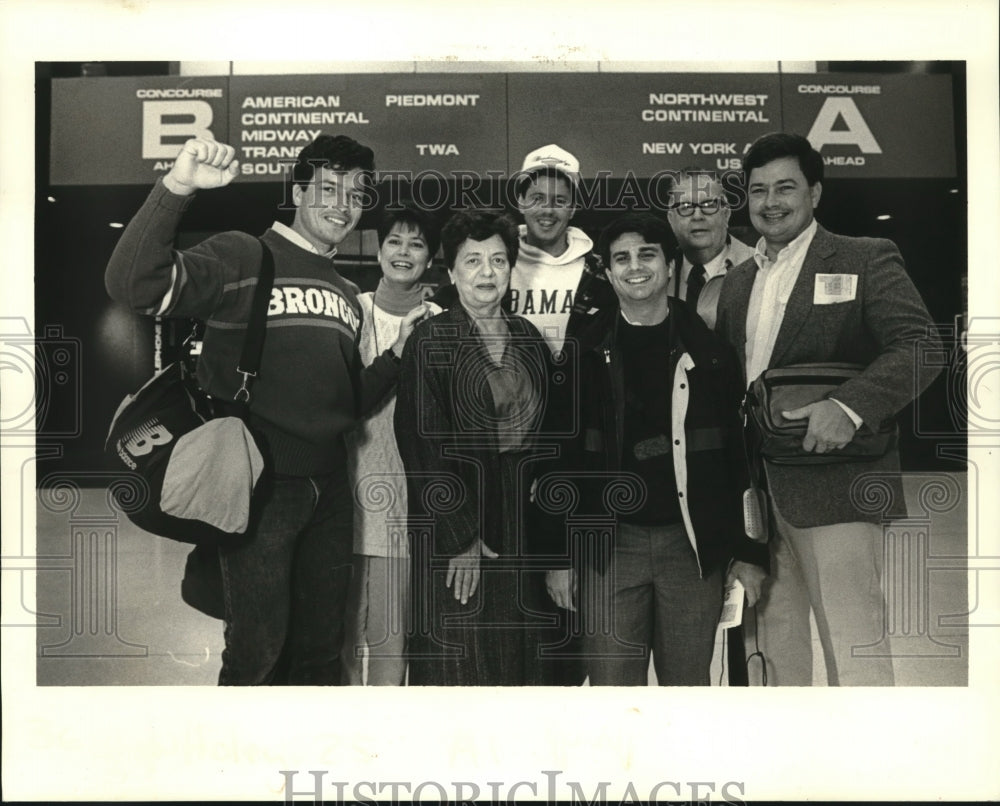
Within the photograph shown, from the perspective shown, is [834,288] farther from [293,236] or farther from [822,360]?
[293,236]

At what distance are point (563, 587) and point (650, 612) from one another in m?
0.27

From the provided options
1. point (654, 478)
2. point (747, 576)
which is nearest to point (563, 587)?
point (654, 478)

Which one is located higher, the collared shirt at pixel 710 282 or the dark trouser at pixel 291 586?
the collared shirt at pixel 710 282

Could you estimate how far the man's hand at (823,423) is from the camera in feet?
9.58

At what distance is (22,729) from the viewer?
2.95 metres

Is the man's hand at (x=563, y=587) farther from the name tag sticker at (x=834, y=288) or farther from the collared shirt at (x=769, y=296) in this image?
the name tag sticker at (x=834, y=288)

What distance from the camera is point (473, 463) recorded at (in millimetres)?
2936

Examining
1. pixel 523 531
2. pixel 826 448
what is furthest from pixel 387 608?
pixel 826 448

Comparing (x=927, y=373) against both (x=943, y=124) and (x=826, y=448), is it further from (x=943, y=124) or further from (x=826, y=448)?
(x=943, y=124)

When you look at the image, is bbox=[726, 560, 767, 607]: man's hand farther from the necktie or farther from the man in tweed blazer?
the necktie

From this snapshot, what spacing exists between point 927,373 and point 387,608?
178 centimetres

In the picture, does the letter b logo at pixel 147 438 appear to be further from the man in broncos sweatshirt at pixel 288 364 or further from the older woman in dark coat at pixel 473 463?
the older woman in dark coat at pixel 473 463

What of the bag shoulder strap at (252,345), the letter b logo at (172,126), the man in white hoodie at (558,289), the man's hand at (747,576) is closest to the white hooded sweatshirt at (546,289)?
the man in white hoodie at (558,289)

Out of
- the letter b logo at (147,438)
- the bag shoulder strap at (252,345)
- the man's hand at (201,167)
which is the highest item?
the man's hand at (201,167)
